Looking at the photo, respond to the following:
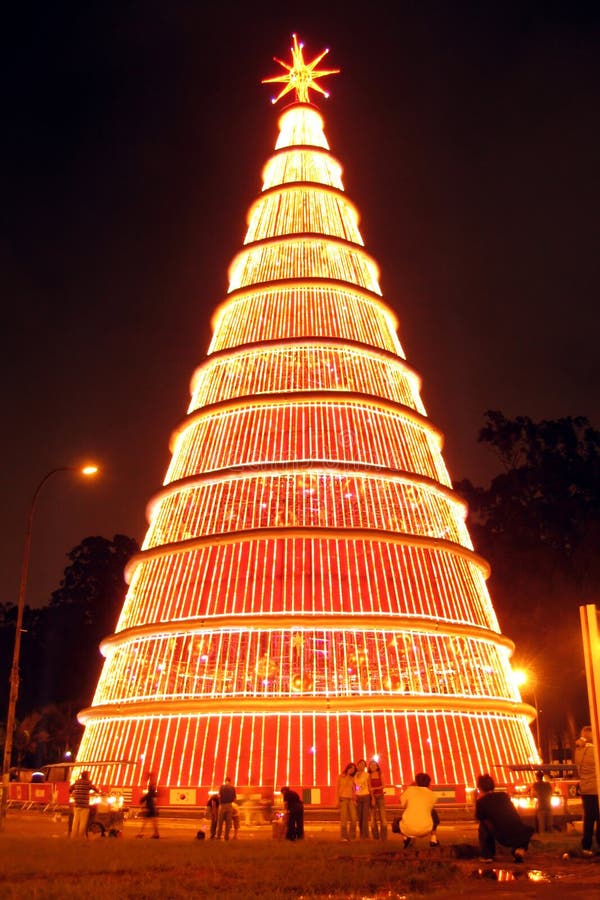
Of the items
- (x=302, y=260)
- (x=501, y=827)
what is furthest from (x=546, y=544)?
(x=501, y=827)

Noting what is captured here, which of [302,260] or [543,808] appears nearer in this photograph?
[543,808]

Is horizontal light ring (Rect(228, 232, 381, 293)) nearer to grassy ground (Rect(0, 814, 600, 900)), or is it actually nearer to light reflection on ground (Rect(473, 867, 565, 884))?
grassy ground (Rect(0, 814, 600, 900))

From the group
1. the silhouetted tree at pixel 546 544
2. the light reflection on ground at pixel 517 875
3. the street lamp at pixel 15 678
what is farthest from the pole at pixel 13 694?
the silhouetted tree at pixel 546 544

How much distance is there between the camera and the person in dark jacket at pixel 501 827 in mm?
Answer: 10672

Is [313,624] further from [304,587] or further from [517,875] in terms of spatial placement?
[517,875]

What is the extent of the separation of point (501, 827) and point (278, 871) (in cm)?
284

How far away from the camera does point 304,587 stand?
21.8 meters

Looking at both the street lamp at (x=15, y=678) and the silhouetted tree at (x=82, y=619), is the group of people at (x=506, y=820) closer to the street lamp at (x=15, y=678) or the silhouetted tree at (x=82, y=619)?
the street lamp at (x=15, y=678)

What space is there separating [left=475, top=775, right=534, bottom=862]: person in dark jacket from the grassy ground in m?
0.22

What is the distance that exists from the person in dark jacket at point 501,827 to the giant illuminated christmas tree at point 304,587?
329 inches

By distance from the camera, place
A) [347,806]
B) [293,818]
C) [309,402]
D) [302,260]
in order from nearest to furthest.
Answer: [293,818]
[347,806]
[309,402]
[302,260]

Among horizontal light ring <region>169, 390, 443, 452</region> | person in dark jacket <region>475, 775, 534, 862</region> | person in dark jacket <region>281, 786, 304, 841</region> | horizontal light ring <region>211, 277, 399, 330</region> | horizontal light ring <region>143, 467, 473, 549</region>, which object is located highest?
horizontal light ring <region>211, 277, 399, 330</region>

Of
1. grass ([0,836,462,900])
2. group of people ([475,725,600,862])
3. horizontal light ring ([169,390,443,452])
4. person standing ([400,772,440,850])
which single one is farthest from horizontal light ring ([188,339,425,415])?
group of people ([475,725,600,862])

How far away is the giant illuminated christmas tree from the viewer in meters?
20.2
